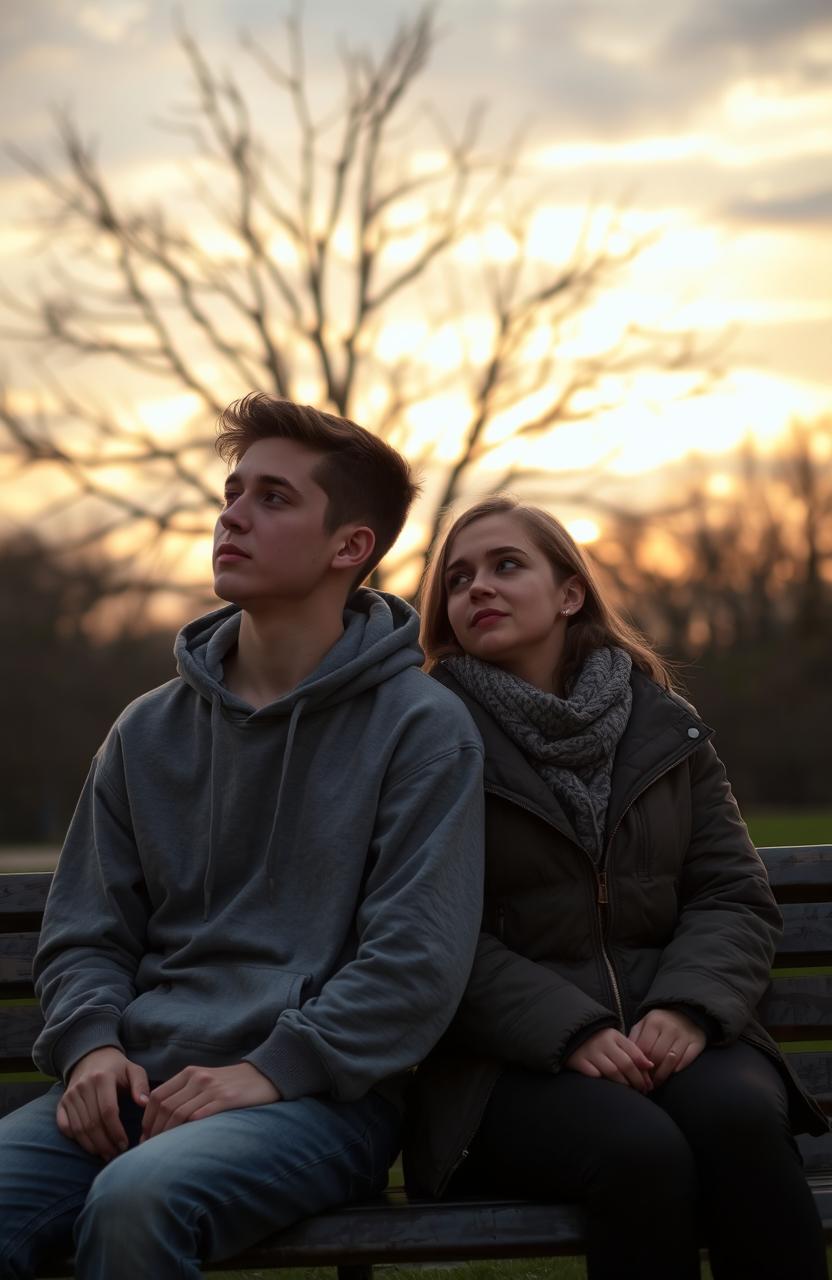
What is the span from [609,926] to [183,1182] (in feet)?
3.36

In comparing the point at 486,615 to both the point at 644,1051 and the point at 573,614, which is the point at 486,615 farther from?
the point at 644,1051

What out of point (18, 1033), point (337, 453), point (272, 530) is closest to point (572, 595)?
point (337, 453)

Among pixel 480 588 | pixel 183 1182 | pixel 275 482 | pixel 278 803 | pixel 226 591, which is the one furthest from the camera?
pixel 480 588

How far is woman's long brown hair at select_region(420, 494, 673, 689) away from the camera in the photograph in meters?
3.56

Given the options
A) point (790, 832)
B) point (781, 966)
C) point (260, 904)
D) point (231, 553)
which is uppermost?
point (231, 553)

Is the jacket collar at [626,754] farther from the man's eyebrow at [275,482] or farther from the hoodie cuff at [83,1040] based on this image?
the hoodie cuff at [83,1040]

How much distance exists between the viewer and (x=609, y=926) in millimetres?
3184

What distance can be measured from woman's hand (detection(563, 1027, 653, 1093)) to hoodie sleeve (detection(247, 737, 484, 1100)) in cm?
26

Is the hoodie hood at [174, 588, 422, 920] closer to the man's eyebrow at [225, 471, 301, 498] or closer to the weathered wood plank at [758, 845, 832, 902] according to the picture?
the man's eyebrow at [225, 471, 301, 498]

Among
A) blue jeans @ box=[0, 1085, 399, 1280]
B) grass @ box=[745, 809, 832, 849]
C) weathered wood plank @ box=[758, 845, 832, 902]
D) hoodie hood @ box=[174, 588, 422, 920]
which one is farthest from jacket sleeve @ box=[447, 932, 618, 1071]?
grass @ box=[745, 809, 832, 849]

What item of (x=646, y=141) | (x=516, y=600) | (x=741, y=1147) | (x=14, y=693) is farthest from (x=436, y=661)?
(x=14, y=693)

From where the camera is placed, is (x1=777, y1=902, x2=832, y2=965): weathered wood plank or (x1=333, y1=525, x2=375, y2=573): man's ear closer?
(x1=333, y1=525, x2=375, y2=573): man's ear

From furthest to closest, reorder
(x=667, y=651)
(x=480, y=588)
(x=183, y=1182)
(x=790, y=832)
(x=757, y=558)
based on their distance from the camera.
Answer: (x=757, y=558)
(x=667, y=651)
(x=790, y=832)
(x=480, y=588)
(x=183, y=1182)

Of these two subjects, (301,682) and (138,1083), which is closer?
(138,1083)
